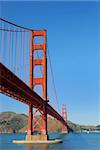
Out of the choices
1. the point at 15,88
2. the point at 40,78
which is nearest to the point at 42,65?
the point at 40,78

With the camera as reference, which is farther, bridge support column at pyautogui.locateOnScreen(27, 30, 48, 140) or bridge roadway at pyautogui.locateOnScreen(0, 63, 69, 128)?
bridge support column at pyautogui.locateOnScreen(27, 30, 48, 140)

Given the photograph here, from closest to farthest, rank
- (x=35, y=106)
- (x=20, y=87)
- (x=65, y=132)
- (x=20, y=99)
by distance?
1. (x=20, y=87)
2. (x=20, y=99)
3. (x=35, y=106)
4. (x=65, y=132)

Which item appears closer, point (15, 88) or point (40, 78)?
point (15, 88)

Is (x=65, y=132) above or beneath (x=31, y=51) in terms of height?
beneath

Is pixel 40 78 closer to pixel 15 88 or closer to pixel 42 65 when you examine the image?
pixel 42 65

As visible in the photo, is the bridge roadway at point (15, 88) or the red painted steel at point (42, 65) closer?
the bridge roadway at point (15, 88)

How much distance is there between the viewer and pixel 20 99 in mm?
32312

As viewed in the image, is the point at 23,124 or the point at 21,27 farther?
the point at 23,124

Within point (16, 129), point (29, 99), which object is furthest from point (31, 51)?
point (16, 129)

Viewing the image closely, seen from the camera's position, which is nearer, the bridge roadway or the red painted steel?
the bridge roadway

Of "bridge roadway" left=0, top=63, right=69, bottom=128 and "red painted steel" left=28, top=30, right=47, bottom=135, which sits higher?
"red painted steel" left=28, top=30, right=47, bottom=135

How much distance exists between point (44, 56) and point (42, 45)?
1.67 m

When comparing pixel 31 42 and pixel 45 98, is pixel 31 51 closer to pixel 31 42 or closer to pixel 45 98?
pixel 31 42

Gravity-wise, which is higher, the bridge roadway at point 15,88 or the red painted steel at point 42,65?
the red painted steel at point 42,65
